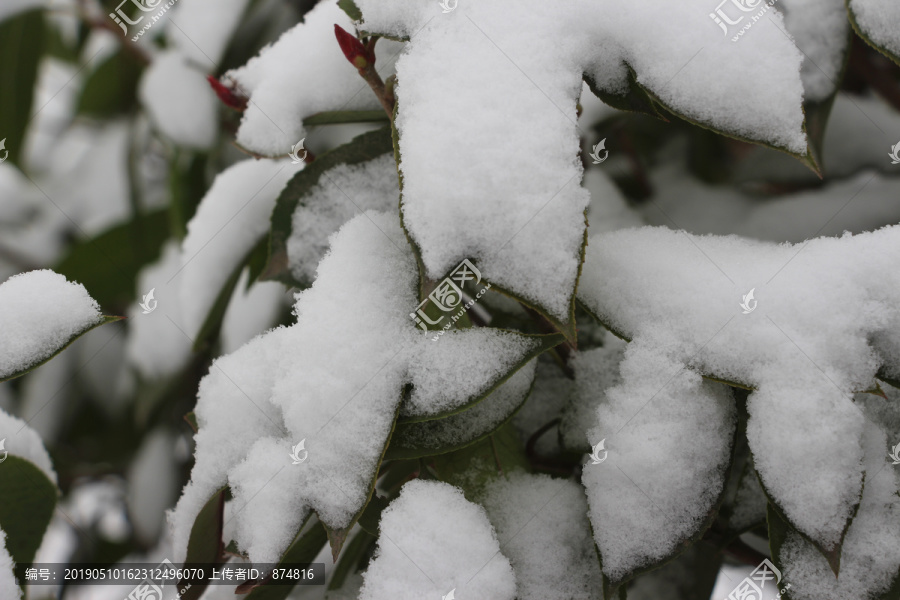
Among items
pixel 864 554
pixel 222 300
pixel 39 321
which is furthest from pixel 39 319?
pixel 864 554

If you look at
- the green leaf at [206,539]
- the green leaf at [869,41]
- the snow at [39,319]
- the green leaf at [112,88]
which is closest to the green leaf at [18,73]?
the green leaf at [112,88]

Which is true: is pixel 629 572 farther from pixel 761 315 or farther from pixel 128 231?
pixel 128 231

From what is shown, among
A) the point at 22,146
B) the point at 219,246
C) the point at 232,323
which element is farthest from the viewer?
the point at 22,146

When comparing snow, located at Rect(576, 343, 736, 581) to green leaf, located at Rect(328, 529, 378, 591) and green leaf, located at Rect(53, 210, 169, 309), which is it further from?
green leaf, located at Rect(53, 210, 169, 309)

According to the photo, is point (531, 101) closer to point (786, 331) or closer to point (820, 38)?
point (786, 331)

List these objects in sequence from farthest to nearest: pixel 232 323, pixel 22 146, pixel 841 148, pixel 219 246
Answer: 1. pixel 22 146
2. pixel 232 323
3. pixel 841 148
4. pixel 219 246

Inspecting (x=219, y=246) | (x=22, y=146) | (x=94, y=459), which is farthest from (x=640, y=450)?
(x=94, y=459)
